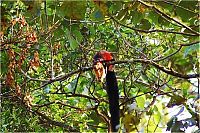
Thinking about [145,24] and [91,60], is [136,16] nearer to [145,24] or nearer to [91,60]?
[145,24]

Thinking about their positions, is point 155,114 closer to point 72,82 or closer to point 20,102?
point 72,82

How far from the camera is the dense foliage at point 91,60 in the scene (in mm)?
1044

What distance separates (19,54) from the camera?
4.73 ft

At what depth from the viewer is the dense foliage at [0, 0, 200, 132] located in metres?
1.04

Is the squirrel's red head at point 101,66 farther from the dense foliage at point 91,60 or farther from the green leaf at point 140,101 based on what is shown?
the green leaf at point 140,101

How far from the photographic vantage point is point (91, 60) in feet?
5.25

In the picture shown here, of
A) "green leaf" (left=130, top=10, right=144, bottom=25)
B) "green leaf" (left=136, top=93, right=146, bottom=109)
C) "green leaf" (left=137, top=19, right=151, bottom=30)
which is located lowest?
"green leaf" (left=136, top=93, right=146, bottom=109)

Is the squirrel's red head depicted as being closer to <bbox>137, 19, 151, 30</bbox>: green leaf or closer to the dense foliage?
the dense foliage

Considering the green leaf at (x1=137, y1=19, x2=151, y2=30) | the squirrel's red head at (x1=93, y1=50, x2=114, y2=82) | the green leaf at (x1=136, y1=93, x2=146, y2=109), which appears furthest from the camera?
the green leaf at (x1=136, y1=93, x2=146, y2=109)

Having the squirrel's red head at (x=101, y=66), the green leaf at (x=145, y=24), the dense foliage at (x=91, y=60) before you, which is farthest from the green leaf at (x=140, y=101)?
the squirrel's red head at (x=101, y=66)

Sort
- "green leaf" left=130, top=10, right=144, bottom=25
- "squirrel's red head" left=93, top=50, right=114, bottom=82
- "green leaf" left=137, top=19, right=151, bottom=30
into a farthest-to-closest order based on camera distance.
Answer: "green leaf" left=137, top=19, right=151, bottom=30 → "green leaf" left=130, top=10, right=144, bottom=25 → "squirrel's red head" left=93, top=50, right=114, bottom=82

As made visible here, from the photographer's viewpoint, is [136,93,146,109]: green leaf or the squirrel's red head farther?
[136,93,146,109]: green leaf

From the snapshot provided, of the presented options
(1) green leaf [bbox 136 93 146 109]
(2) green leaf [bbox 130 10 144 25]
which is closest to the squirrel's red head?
(2) green leaf [bbox 130 10 144 25]

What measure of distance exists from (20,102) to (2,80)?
12 centimetres
